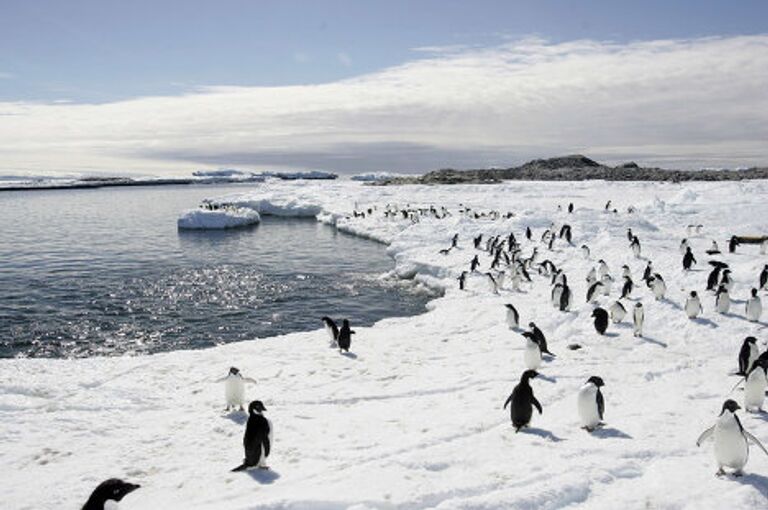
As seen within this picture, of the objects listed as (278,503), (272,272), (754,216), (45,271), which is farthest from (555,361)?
(754,216)

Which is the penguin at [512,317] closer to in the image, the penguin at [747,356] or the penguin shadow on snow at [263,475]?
the penguin at [747,356]

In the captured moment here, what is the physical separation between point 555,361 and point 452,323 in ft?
15.5

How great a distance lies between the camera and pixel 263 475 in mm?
7625

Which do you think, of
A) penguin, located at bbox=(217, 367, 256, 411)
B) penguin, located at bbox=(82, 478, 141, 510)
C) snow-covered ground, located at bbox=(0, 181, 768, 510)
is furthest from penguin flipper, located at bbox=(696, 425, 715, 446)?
penguin, located at bbox=(217, 367, 256, 411)

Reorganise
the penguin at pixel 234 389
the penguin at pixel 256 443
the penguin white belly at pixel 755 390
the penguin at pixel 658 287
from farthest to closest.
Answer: the penguin at pixel 658 287, the penguin at pixel 234 389, the penguin white belly at pixel 755 390, the penguin at pixel 256 443

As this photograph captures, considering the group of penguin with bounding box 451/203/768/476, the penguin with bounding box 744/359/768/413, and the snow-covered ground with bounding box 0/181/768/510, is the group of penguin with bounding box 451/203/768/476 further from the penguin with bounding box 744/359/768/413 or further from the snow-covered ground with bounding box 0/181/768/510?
the snow-covered ground with bounding box 0/181/768/510

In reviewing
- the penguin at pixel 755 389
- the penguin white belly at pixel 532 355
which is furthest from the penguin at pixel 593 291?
the penguin at pixel 755 389

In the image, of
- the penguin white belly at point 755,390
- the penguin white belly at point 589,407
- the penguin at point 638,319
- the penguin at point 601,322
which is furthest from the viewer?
the penguin at point 601,322

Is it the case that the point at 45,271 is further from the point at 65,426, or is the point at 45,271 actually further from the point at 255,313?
the point at 65,426

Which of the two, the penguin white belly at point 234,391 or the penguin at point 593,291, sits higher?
the penguin at point 593,291

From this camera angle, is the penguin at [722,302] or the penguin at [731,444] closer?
the penguin at [731,444]

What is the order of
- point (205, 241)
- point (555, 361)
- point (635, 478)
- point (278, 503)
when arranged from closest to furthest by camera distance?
point (278, 503)
point (635, 478)
point (555, 361)
point (205, 241)

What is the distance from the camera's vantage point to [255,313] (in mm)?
20562

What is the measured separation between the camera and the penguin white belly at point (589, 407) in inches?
336
